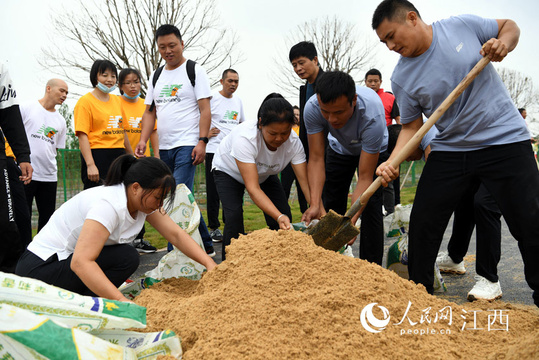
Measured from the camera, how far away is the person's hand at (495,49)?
2465 mm

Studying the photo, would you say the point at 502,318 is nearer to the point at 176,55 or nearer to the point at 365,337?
the point at 365,337

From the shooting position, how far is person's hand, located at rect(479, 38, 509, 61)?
2.46 m

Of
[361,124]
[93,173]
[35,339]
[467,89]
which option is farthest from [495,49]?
[93,173]

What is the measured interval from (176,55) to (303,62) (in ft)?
4.23

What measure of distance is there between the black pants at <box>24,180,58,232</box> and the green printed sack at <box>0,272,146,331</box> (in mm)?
3080

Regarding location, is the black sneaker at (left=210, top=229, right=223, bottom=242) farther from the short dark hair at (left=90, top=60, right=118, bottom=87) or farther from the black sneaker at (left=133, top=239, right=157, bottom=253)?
the short dark hair at (left=90, top=60, right=118, bottom=87)

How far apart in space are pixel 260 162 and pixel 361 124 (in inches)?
33.1

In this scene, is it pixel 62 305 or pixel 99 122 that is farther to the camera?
pixel 99 122

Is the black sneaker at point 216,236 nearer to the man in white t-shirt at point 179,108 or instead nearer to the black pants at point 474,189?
the man in white t-shirt at point 179,108

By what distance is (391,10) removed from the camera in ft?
8.68

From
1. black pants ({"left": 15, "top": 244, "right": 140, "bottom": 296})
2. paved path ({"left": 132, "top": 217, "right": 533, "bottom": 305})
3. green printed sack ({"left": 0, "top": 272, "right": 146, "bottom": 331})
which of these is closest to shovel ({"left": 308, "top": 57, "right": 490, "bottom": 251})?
paved path ({"left": 132, "top": 217, "right": 533, "bottom": 305})

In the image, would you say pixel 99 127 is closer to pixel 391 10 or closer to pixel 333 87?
pixel 333 87

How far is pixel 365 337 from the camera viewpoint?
1.92 m

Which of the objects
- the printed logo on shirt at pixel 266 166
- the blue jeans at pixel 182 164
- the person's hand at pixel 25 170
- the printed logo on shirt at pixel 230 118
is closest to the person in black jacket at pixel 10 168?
the person's hand at pixel 25 170
